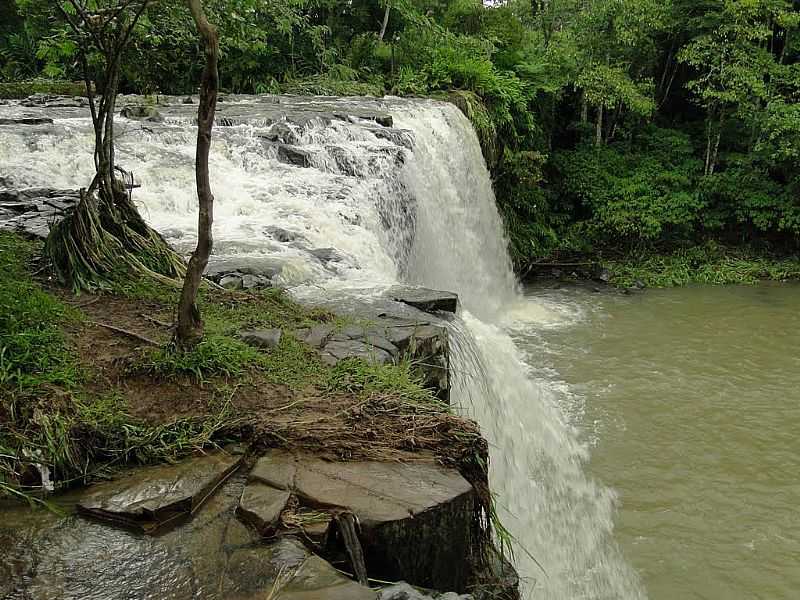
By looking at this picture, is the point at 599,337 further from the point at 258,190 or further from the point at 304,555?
the point at 304,555

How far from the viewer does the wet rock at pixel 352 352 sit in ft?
12.2

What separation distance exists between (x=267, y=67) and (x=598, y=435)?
1428 centimetres

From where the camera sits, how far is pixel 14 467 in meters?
2.54

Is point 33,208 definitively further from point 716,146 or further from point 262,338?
point 716,146

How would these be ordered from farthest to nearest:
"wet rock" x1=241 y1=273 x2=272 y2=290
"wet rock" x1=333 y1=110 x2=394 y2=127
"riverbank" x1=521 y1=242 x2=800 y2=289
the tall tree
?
"riverbank" x1=521 y1=242 x2=800 y2=289 → "wet rock" x1=333 y1=110 x2=394 y2=127 → "wet rock" x1=241 y1=273 x2=272 y2=290 → the tall tree

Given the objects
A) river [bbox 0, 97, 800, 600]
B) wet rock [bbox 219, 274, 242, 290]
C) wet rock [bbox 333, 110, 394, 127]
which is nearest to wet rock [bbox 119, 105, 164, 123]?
river [bbox 0, 97, 800, 600]

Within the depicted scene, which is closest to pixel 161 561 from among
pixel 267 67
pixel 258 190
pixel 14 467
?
pixel 14 467

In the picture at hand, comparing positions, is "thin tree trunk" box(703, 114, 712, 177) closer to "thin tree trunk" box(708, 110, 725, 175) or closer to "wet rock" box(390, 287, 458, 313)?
"thin tree trunk" box(708, 110, 725, 175)

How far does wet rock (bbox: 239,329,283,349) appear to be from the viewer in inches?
149

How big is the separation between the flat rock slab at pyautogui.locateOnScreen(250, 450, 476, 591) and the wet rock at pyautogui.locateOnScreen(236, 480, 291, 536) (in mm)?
41

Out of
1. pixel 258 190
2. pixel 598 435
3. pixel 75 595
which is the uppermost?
pixel 258 190

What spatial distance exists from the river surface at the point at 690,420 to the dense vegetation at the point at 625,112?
2.47m

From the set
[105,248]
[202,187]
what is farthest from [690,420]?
[202,187]

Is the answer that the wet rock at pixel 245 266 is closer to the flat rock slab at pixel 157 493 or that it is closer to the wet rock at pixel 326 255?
the wet rock at pixel 326 255
